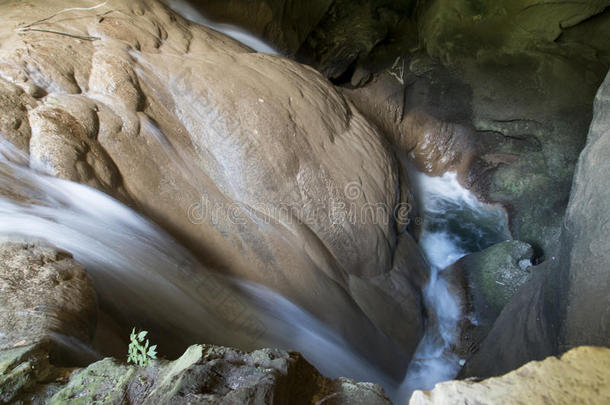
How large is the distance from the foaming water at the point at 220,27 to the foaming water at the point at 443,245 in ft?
10.2

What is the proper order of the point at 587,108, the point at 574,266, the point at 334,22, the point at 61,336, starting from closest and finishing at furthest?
the point at 61,336
the point at 574,266
the point at 587,108
the point at 334,22

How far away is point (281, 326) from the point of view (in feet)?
10.4

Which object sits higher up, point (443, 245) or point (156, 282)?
point (443, 245)

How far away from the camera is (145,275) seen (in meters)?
2.55

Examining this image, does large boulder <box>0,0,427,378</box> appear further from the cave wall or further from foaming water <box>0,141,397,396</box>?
the cave wall

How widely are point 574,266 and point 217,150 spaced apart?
2.89 m

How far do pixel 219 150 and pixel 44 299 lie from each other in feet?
6.01

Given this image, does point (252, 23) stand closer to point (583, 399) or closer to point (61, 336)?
point (61, 336)

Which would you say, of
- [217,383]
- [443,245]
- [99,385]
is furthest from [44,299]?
[443,245]

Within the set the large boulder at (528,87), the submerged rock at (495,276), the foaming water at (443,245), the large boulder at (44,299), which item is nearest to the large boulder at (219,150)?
the foaming water at (443,245)

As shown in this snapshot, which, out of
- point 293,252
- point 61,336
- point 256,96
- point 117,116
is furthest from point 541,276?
point 117,116
